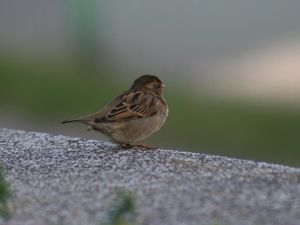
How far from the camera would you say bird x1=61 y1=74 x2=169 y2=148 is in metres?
7.14

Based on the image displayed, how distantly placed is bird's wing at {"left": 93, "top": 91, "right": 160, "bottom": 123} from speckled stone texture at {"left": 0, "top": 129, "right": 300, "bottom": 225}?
592mm

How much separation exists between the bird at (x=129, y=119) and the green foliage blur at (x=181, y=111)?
3.52 metres

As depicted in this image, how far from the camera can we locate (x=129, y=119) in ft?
23.8

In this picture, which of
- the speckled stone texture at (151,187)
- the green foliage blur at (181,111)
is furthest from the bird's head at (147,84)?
the green foliage blur at (181,111)

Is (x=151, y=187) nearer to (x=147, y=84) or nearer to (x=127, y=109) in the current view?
(x=127, y=109)

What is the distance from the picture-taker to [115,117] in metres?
7.22

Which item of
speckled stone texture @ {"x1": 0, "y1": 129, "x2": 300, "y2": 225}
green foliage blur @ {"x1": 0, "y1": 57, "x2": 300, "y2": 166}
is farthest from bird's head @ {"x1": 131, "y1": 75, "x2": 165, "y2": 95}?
green foliage blur @ {"x1": 0, "y1": 57, "x2": 300, "y2": 166}

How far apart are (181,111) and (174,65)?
2.56m

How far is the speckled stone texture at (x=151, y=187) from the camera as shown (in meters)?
4.85

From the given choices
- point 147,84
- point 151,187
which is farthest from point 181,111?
point 151,187

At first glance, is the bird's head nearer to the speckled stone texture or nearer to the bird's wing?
the bird's wing

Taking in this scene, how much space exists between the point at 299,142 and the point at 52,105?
111 inches

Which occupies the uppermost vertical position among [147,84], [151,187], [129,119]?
[147,84]

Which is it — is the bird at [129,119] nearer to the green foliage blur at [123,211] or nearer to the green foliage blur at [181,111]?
the green foliage blur at [123,211]
